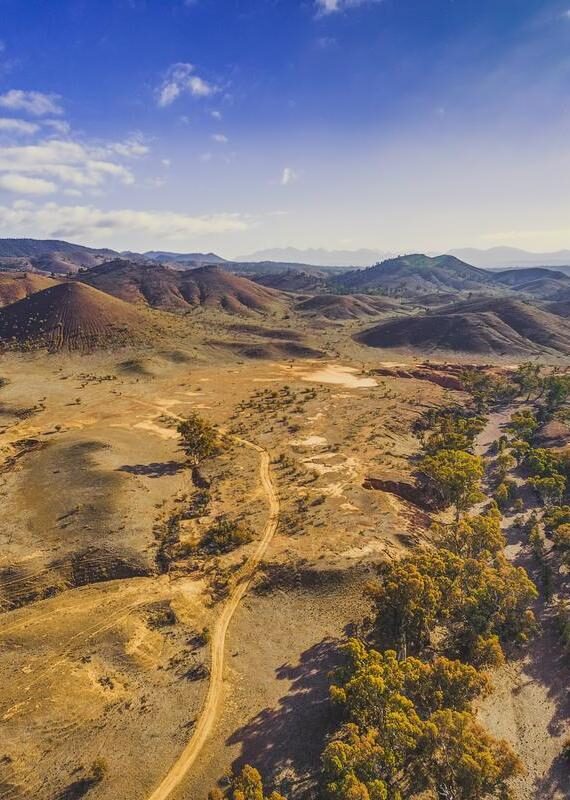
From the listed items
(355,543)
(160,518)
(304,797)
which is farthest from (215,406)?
(304,797)

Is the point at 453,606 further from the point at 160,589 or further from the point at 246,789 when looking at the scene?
the point at 160,589

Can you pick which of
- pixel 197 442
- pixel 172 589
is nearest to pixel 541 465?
pixel 197 442

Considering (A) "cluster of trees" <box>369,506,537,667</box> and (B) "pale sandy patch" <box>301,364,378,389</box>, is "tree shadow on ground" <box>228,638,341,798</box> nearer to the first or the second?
(A) "cluster of trees" <box>369,506,537,667</box>

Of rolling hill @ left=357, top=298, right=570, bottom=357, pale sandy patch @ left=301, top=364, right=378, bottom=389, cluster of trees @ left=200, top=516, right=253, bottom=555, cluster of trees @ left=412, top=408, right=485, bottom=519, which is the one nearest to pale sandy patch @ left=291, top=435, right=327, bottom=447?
cluster of trees @ left=412, top=408, right=485, bottom=519

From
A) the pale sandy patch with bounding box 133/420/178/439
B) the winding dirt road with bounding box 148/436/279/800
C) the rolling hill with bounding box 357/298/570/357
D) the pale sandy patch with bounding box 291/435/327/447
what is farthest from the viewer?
the rolling hill with bounding box 357/298/570/357

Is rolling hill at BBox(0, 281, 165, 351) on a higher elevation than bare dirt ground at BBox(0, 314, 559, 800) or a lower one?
higher

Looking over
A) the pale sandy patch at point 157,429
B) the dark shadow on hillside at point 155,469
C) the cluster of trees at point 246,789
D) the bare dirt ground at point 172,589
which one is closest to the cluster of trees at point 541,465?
the bare dirt ground at point 172,589
